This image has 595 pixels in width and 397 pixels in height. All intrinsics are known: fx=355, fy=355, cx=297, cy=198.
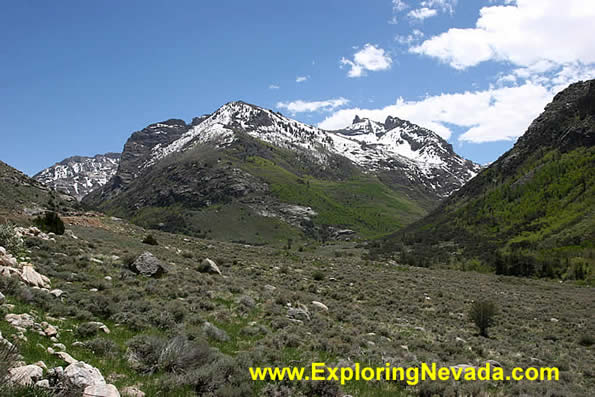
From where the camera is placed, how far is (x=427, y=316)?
2178 cm

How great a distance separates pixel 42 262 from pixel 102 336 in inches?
323

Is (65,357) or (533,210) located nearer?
(65,357)

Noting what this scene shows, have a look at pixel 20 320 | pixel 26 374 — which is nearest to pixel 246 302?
pixel 20 320

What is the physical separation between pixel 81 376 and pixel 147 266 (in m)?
13.3

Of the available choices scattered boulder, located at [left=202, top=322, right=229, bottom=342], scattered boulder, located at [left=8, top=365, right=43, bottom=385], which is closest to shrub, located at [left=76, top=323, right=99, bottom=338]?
scattered boulder, located at [left=202, top=322, right=229, bottom=342]

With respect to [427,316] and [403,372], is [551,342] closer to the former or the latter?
[427,316]

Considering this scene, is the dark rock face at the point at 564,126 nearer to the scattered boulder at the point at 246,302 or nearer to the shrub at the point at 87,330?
the scattered boulder at the point at 246,302

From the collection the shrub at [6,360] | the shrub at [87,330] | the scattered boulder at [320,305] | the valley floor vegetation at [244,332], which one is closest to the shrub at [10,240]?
the valley floor vegetation at [244,332]

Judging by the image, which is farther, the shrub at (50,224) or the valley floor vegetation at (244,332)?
the shrub at (50,224)

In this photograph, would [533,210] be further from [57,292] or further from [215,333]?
[57,292]

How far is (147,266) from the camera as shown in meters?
18.6

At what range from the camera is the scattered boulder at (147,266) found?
1830 cm

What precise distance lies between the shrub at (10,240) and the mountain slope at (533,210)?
72113mm

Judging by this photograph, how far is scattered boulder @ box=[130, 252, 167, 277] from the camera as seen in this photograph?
60.0 ft
